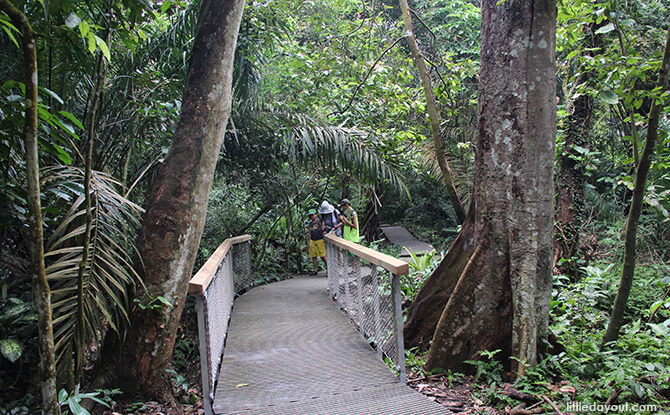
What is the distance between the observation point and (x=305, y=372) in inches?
142

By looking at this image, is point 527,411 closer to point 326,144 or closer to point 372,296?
point 372,296

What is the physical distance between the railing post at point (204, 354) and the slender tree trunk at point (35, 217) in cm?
95

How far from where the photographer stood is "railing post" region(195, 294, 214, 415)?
10.1 feet

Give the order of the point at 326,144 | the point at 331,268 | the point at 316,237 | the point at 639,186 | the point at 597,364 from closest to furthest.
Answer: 1. the point at 639,186
2. the point at 597,364
3. the point at 331,268
4. the point at 326,144
5. the point at 316,237

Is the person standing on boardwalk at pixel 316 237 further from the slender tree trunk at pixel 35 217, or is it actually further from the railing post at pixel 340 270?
the slender tree trunk at pixel 35 217

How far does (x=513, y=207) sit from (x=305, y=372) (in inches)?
87.3

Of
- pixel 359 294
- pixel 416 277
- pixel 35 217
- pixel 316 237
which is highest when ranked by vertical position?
pixel 35 217

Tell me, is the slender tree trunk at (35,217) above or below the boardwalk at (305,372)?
above

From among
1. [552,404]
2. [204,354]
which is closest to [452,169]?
[552,404]

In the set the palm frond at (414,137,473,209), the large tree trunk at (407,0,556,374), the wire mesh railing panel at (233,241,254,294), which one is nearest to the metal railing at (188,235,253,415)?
the large tree trunk at (407,0,556,374)

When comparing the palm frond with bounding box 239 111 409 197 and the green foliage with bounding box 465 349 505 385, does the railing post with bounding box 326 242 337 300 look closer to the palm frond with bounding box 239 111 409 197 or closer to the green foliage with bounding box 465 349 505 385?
the palm frond with bounding box 239 111 409 197

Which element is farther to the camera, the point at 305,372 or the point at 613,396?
the point at 305,372

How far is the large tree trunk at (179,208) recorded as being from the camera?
11.3 ft

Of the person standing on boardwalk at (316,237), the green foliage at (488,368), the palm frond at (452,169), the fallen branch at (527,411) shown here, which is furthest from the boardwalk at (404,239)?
the fallen branch at (527,411)
